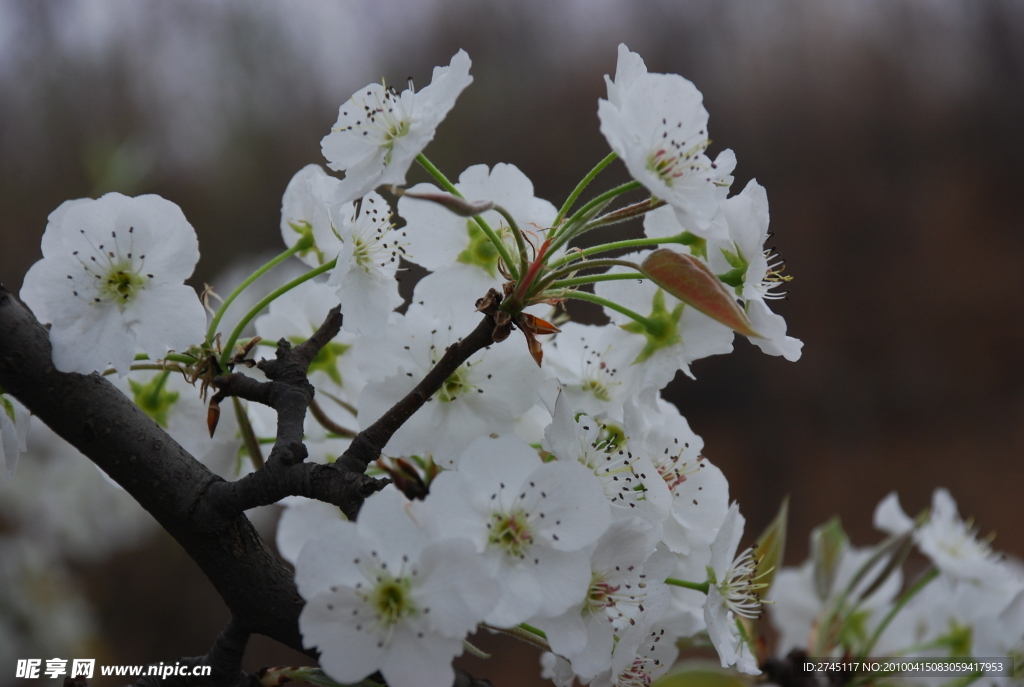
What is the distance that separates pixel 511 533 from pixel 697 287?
179 millimetres

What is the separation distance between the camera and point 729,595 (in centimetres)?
57

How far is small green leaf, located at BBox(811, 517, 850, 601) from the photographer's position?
3.06 ft

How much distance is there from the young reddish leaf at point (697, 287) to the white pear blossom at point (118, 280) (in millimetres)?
293

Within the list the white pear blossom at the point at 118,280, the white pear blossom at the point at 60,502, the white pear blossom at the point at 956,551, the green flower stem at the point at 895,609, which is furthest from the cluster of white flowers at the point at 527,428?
the white pear blossom at the point at 60,502

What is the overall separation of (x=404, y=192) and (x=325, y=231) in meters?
0.18

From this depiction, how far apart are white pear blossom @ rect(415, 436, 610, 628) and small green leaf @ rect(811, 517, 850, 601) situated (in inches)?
24.6

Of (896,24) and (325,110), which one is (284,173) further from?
(896,24)

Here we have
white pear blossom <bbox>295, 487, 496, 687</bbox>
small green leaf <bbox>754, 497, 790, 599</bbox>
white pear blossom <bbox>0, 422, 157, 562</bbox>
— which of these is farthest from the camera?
white pear blossom <bbox>0, 422, 157, 562</bbox>

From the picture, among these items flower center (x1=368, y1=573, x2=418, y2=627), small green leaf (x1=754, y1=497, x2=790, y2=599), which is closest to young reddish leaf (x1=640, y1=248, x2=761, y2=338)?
flower center (x1=368, y1=573, x2=418, y2=627)

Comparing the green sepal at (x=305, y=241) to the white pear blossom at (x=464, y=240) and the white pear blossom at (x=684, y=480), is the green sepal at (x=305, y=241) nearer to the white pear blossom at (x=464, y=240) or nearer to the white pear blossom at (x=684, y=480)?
the white pear blossom at (x=464, y=240)

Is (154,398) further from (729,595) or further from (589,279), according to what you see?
(729,595)

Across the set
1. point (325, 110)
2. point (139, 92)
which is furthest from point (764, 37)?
point (139, 92)

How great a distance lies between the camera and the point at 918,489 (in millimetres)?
4129

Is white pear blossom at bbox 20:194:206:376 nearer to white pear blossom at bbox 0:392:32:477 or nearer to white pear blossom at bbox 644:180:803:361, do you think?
white pear blossom at bbox 0:392:32:477
